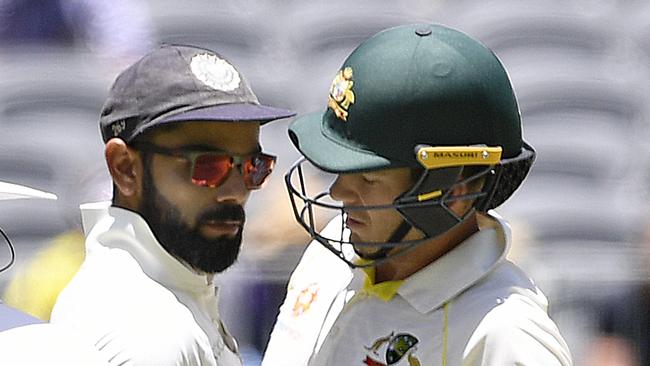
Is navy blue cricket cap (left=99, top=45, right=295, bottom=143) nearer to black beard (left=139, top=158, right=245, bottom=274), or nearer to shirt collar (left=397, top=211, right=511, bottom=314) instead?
black beard (left=139, top=158, right=245, bottom=274)

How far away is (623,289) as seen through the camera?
15.6 feet

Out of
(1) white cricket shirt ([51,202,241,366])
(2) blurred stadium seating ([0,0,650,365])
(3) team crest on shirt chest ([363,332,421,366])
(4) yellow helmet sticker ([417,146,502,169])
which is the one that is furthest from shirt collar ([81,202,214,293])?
(2) blurred stadium seating ([0,0,650,365])

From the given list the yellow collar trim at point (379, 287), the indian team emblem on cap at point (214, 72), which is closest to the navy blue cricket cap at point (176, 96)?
the indian team emblem on cap at point (214, 72)

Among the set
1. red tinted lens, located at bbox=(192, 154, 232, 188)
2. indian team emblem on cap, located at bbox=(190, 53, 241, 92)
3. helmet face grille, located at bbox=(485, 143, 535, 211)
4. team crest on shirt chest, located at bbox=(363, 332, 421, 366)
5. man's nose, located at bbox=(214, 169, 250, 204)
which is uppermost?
indian team emblem on cap, located at bbox=(190, 53, 241, 92)

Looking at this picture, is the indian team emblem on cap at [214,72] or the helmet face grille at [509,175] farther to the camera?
the indian team emblem on cap at [214,72]

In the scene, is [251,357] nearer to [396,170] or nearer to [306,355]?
[306,355]

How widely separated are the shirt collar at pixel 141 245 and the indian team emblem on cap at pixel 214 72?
0.33 metres

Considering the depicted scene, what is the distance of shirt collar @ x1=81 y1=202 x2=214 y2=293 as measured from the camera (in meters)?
3.15

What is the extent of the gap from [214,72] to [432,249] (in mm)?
633

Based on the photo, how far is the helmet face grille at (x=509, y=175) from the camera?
3.01 meters

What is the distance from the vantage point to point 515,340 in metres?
2.82

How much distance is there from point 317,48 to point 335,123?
5.83ft

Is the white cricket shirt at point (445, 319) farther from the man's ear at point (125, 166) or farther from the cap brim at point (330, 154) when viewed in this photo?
the man's ear at point (125, 166)

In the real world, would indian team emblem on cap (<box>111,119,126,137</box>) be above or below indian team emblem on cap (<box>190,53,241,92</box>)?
below
